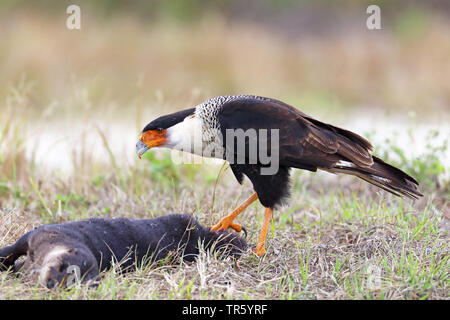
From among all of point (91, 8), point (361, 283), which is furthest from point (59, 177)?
point (91, 8)

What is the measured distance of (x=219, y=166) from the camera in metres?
6.15

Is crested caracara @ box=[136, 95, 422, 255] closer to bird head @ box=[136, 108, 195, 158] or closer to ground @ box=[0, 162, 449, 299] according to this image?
bird head @ box=[136, 108, 195, 158]

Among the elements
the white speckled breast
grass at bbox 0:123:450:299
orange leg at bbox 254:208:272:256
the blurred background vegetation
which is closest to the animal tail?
grass at bbox 0:123:450:299

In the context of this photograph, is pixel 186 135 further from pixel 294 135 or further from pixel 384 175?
pixel 384 175

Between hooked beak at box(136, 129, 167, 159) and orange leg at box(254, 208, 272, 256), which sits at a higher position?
hooked beak at box(136, 129, 167, 159)

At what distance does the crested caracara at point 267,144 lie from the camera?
409 centimetres

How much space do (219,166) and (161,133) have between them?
188 cm

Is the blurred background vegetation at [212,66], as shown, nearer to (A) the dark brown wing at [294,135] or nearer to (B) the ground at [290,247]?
(B) the ground at [290,247]

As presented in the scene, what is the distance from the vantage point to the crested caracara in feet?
13.4

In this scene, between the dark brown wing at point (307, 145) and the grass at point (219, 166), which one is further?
the dark brown wing at point (307, 145)

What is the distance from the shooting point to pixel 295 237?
4.46 metres

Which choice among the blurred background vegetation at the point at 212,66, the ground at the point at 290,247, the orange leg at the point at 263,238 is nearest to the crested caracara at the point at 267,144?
the orange leg at the point at 263,238

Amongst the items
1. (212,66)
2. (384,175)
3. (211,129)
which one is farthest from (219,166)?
(212,66)

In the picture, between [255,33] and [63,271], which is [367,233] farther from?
[255,33]
